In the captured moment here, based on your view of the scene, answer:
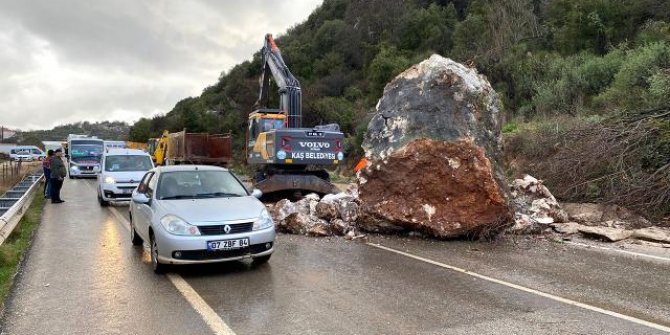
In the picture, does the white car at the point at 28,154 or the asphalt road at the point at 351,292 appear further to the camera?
the white car at the point at 28,154

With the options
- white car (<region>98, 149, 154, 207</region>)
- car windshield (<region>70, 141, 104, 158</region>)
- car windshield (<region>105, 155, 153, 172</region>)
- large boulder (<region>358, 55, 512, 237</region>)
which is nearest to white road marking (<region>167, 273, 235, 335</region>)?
large boulder (<region>358, 55, 512, 237</region>)

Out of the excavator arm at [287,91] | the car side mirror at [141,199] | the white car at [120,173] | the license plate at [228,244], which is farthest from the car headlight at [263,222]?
the excavator arm at [287,91]

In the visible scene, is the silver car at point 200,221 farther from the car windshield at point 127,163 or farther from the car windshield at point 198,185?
the car windshield at point 127,163

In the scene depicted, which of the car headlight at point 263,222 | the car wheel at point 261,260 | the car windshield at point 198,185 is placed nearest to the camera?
the car headlight at point 263,222

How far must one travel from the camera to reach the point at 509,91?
29.8 m

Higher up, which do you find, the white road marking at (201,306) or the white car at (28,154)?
the white car at (28,154)

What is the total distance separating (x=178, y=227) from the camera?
7.03m

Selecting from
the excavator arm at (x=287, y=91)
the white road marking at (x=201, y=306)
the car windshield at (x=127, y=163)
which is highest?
the excavator arm at (x=287, y=91)

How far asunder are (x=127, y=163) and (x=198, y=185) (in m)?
9.56

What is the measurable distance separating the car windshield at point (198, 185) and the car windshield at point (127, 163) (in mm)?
8765

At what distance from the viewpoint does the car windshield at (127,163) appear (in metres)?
16.5

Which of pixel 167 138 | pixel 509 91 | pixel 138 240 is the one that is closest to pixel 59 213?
pixel 138 240

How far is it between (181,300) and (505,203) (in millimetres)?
6471

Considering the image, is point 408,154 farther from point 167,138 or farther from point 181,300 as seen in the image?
point 167,138
